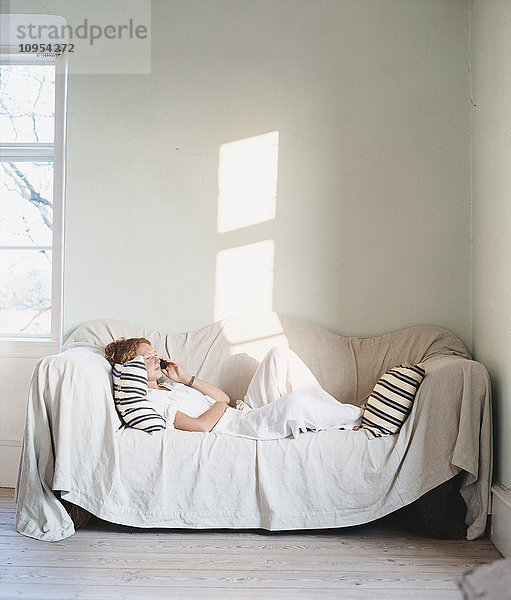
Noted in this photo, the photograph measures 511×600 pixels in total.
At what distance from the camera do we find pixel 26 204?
3.52 m

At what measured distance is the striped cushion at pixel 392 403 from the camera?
2554 mm

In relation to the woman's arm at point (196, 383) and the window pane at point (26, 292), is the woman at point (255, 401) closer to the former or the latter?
the woman's arm at point (196, 383)

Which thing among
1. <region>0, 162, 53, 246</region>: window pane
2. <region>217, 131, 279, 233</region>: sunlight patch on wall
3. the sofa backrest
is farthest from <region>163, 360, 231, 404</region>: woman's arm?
<region>0, 162, 53, 246</region>: window pane

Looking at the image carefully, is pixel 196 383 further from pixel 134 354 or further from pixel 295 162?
pixel 295 162

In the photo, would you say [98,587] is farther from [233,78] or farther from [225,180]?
[233,78]

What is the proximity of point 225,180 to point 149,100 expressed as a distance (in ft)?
1.96

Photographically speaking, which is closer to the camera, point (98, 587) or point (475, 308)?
point (98, 587)

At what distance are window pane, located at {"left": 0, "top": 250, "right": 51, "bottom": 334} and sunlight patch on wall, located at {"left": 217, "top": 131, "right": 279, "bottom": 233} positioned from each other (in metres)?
1.03

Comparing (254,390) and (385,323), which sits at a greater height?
(385,323)

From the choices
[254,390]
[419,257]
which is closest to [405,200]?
[419,257]

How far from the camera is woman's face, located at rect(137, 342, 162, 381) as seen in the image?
2.81 meters

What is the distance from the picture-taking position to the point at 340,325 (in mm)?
3244

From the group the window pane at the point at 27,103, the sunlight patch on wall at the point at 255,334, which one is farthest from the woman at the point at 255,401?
the window pane at the point at 27,103

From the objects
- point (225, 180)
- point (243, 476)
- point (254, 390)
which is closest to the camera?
point (243, 476)
